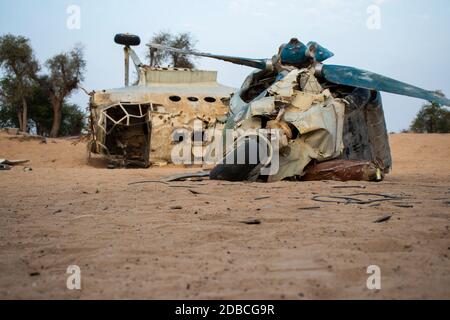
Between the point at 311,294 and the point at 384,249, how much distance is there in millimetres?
800

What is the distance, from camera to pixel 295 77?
666cm

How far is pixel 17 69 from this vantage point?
26125mm

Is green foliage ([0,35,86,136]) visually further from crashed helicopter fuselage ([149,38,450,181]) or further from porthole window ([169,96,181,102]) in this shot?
crashed helicopter fuselage ([149,38,450,181])

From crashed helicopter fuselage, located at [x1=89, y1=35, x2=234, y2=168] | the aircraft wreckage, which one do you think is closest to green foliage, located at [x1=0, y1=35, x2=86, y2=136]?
crashed helicopter fuselage, located at [x1=89, y1=35, x2=234, y2=168]

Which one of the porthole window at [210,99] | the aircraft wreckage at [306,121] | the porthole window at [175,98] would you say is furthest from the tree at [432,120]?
the aircraft wreckage at [306,121]

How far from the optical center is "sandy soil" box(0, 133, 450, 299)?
2.07m

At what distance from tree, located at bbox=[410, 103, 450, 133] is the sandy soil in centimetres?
1878

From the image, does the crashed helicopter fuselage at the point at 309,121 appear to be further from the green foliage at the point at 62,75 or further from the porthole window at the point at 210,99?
the green foliage at the point at 62,75

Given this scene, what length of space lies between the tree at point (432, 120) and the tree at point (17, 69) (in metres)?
18.8

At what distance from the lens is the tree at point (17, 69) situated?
25.5m

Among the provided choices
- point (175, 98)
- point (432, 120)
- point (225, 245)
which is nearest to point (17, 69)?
point (175, 98)

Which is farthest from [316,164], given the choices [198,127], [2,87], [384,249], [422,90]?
[2,87]

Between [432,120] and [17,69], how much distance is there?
793 inches
